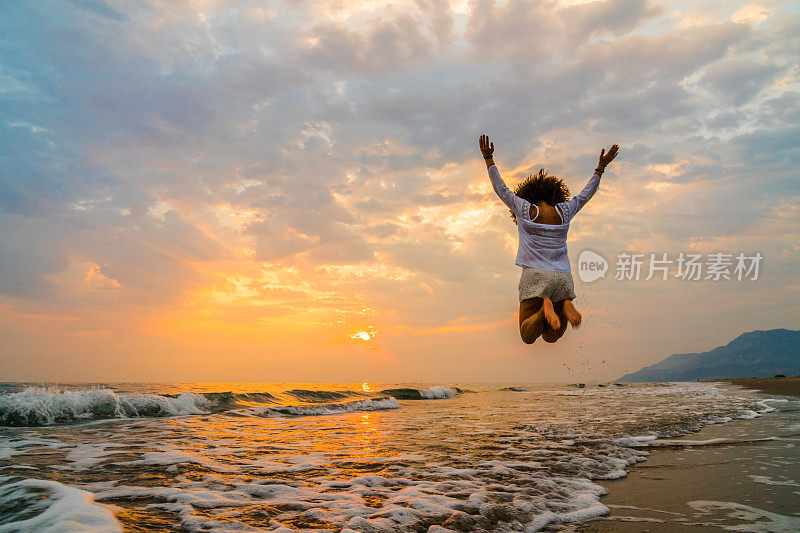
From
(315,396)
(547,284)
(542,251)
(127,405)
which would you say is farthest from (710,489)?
(315,396)

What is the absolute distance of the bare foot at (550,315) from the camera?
535 cm

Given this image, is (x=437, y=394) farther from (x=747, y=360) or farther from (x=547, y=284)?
(x=747, y=360)

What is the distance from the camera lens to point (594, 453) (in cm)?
663

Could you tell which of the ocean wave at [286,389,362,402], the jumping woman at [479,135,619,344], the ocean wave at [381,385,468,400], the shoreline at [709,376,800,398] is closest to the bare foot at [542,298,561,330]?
the jumping woman at [479,135,619,344]

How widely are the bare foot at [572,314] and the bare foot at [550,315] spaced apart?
18 cm

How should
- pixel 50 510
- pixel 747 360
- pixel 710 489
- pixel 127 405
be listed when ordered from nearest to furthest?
1. pixel 50 510
2. pixel 710 489
3. pixel 127 405
4. pixel 747 360

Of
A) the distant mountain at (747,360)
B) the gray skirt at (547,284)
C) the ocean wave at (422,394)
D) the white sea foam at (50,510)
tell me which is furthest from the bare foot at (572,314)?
the distant mountain at (747,360)

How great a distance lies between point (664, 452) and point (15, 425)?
38.8 ft

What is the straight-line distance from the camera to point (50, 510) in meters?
3.74

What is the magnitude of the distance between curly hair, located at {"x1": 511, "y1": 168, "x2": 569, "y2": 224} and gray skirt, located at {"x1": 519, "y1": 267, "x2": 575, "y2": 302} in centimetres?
80

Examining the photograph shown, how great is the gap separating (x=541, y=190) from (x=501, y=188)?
0.59m

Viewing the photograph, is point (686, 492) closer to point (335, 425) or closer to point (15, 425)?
point (335, 425)

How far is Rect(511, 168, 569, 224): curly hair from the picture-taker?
19.6ft

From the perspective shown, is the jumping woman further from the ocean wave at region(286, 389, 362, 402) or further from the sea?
the ocean wave at region(286, 389, 362, 402)
